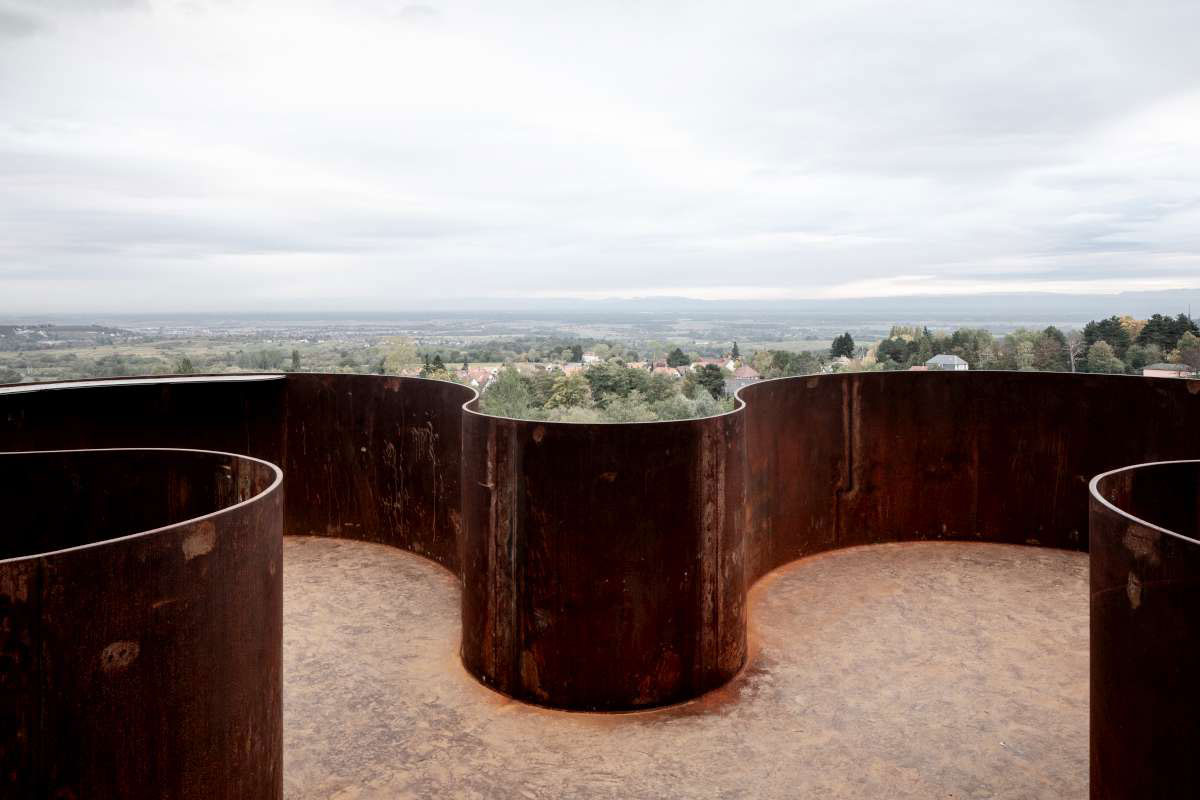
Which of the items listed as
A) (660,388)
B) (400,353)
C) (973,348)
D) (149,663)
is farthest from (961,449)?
(660,388)

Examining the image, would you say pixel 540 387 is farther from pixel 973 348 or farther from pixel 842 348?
pixel 973 348

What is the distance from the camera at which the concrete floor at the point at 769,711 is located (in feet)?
11.0

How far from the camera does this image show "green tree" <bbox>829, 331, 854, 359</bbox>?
14438 millimetres

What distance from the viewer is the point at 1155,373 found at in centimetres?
649

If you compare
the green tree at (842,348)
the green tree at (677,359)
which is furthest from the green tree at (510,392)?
the green tree at (842,348)

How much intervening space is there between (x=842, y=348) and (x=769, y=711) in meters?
12.0

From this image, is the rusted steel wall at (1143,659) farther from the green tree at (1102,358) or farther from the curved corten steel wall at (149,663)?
the green tree at (1102,358)

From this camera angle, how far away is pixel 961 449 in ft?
22.1

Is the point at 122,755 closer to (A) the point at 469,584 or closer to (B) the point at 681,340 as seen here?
(A) the point at 469,584

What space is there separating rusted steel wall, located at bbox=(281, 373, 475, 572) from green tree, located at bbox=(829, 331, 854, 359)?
9.23 m

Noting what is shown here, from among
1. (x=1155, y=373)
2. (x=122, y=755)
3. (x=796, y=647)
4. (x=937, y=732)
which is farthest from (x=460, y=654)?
(x=1155, y=373)

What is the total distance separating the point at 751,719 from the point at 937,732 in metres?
0.82

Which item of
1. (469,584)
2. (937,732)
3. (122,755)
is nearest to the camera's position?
(122,755)

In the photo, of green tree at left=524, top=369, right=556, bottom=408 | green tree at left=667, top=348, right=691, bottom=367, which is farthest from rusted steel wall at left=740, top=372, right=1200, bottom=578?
green tree at left=667, top=348, right=691, bottom=367
